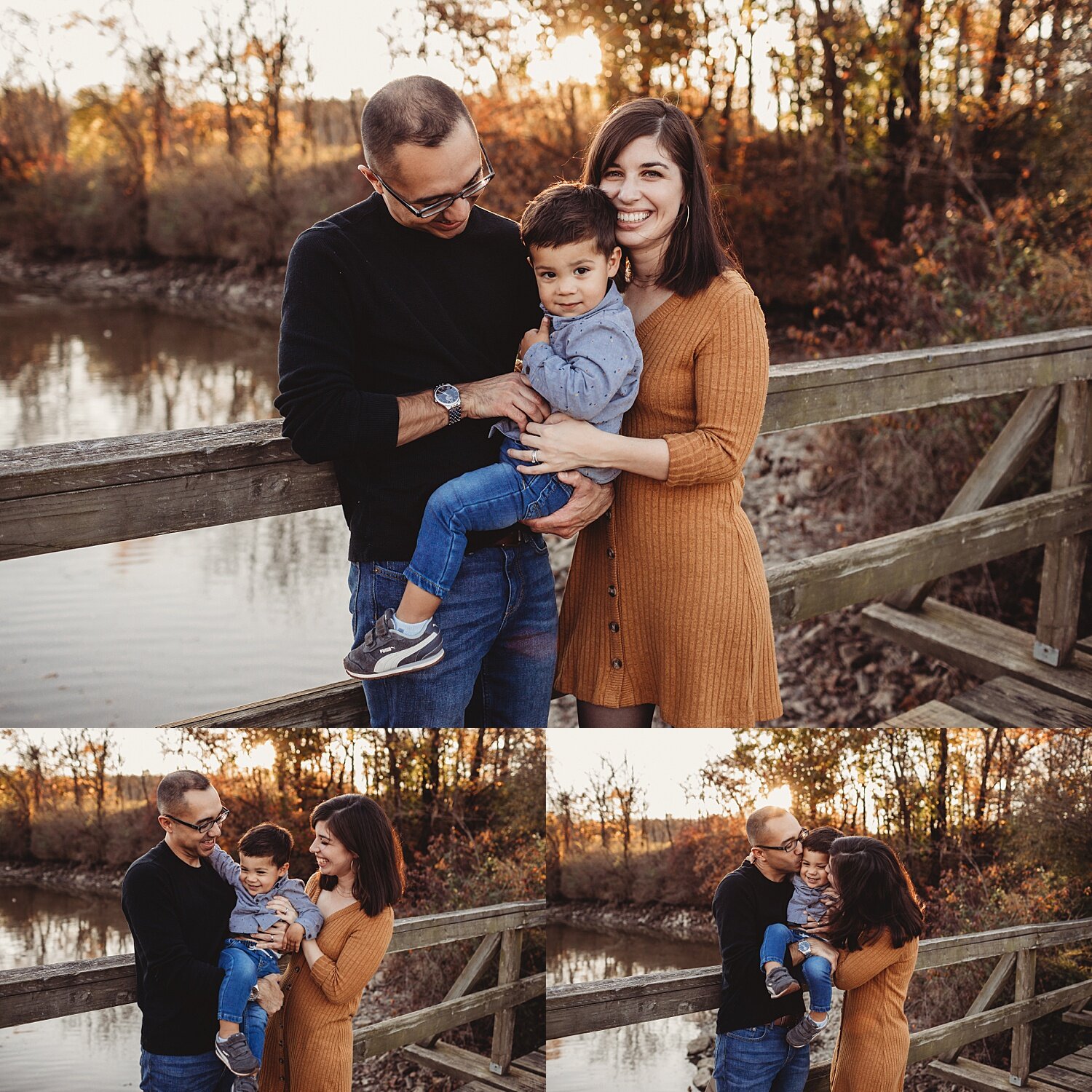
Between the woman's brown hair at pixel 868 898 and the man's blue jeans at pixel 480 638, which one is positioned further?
the woman's brown hair at pixel 868 898

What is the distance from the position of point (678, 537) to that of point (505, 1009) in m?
1.53

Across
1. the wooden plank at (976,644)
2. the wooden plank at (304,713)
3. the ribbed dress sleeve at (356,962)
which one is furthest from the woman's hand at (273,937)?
the wooden plank at (976,644)

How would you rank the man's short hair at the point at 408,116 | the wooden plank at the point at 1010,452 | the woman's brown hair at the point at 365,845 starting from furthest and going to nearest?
the wooden plank at the point at 1010,452
the woman's brown hair at the point at 365,845
the man's short hair at the point at 408,116

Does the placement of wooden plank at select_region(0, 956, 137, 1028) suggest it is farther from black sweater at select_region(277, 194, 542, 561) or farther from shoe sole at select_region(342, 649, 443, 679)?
black sweater at select_region(277, 194, 542, 561)

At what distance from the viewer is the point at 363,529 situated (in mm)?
2256

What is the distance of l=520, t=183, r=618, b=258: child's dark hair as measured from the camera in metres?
2.19

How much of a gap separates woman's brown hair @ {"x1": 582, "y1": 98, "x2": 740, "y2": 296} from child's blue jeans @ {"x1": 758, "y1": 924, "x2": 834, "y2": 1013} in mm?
1603

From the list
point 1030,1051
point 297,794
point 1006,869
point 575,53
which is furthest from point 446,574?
point 575,53

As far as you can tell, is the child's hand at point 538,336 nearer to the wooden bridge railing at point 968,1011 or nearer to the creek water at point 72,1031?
the wooden bridge railing at point 968,1011

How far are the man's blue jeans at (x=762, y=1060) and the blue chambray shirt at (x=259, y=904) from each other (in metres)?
1.10

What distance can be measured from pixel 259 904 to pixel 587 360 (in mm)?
1597

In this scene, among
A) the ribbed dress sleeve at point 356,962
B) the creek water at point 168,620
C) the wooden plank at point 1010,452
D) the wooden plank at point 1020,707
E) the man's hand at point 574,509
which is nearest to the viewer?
the man's hand at point 574,509

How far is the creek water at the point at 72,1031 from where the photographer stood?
2689mm

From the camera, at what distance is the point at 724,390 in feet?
7.42
